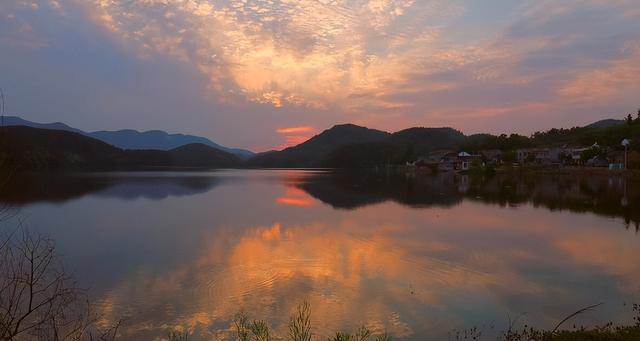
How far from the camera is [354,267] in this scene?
41.2 feet

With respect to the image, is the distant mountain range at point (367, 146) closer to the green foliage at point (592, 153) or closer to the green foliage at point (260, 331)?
the green foliage at point (592, 153)

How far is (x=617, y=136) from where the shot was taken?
3157 inches

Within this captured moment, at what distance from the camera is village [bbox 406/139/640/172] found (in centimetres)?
6800

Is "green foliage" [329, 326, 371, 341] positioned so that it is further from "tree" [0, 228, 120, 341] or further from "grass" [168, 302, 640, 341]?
"tree" [0, 228, 120, 341]

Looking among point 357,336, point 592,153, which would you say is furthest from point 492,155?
point 357,336

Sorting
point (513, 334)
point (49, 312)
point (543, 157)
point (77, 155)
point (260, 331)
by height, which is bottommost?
point (513, 334)

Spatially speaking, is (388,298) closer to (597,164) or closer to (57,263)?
(57,263)

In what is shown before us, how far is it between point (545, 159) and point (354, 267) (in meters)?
88.0

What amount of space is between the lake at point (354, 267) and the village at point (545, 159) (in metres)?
53.9

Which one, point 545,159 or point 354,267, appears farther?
point 545,159

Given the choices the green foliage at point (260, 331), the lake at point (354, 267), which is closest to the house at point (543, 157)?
the lake at point (354, 267)

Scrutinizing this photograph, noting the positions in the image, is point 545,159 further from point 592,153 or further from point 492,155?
point 492,155

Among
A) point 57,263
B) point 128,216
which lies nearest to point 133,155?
point 128,216

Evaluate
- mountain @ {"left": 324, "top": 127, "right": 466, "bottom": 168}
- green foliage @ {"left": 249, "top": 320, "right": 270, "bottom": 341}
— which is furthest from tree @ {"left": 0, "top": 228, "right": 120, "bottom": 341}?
mountain @ {"left": 324, "top": 127, "right": 466, "bottom": 168}
